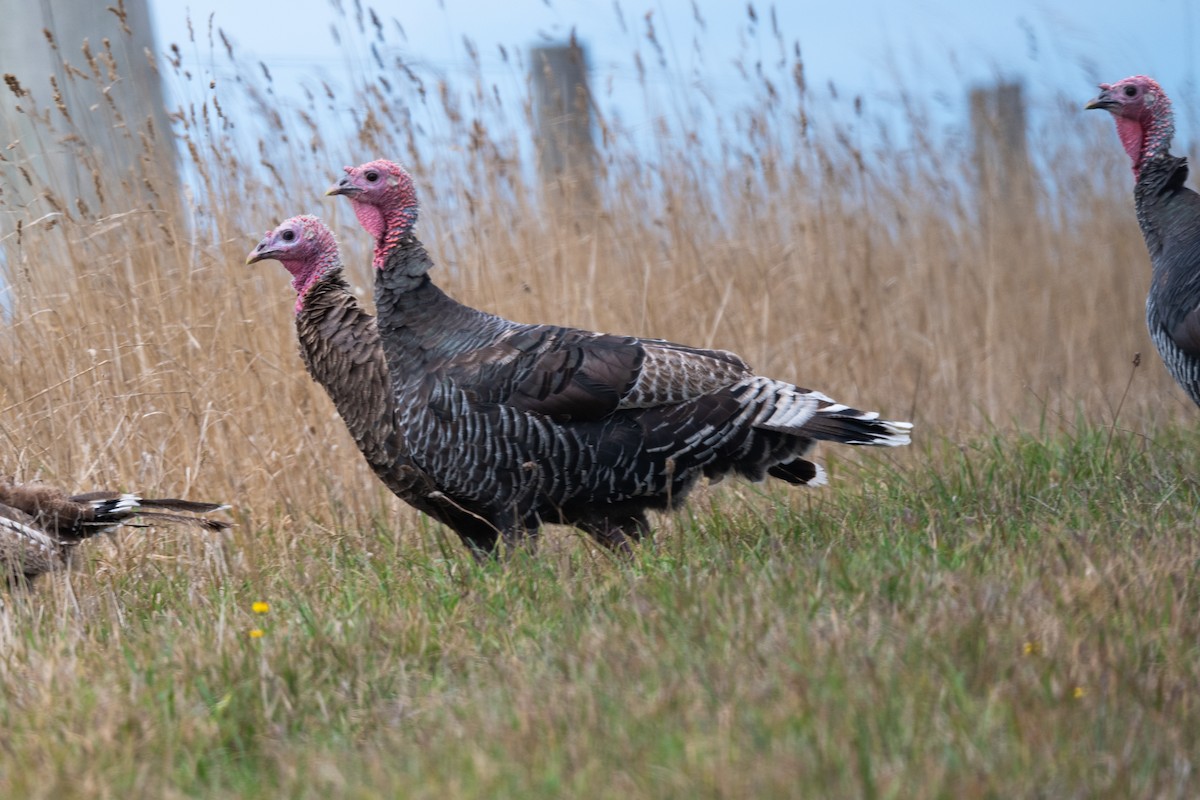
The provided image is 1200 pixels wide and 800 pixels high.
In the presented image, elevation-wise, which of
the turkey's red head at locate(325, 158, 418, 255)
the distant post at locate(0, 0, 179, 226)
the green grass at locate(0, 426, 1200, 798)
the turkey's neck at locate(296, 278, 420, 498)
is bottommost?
the green grass at locate(0, 426, 1200, 798)

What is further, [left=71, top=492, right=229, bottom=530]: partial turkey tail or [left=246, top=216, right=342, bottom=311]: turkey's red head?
[left=246, top=216, right=342, bottom=311]: turkey's red head

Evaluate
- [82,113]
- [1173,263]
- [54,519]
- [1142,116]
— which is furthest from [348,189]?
[1142,116]

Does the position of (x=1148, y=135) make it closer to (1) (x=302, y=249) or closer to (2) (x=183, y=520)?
(1) (x=302, y=249)

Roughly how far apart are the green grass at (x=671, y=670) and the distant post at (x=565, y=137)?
123 inches

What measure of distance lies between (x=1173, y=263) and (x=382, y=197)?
282cm

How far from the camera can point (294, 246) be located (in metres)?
4.80

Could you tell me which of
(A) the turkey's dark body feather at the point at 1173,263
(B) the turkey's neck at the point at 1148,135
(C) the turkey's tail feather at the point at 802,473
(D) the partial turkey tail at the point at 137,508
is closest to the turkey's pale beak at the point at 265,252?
(D) the partial turkey tail at the point at 137,508

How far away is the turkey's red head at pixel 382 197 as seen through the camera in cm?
468

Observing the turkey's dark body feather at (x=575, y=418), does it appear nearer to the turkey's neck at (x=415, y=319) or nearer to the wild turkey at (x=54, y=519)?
the turkey's neck at (x=415, y=319)

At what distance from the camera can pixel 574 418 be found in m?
4.33

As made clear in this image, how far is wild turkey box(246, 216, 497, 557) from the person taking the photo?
4551 millimetres

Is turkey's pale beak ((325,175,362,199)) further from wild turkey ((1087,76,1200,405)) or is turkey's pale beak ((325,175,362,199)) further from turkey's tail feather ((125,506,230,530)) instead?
wild turkey ((1087,76,1200,405))

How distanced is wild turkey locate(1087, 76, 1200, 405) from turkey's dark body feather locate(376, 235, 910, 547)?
1.12 m

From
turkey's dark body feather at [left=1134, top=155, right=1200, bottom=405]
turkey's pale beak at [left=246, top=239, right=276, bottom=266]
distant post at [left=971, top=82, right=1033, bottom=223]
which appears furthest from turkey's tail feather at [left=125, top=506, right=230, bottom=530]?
distant post at [left=971, top=82, right=1033, bottom=223]
